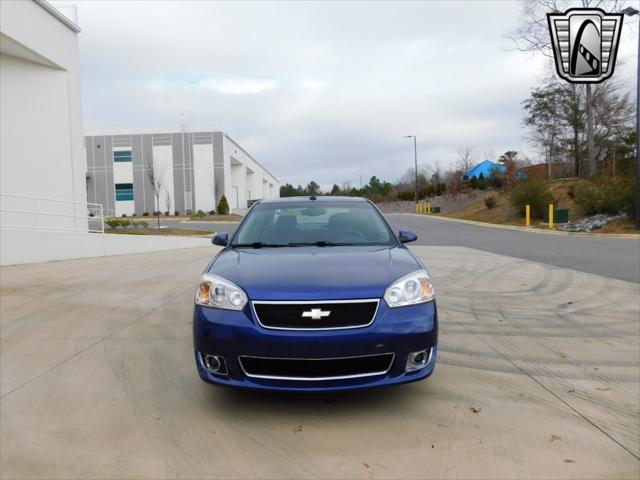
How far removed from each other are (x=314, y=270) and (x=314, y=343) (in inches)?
25.2

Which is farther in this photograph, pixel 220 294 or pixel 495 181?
pixel 495 181

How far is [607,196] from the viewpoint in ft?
77.5

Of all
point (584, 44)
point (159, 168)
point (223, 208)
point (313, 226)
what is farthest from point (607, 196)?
point (159, 168)

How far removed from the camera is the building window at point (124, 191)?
192 ft

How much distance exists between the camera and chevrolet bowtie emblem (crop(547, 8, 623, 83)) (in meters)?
5.72

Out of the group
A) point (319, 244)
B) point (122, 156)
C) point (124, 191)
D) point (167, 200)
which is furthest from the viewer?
point (124, 191)

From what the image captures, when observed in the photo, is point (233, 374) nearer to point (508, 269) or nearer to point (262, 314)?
point (262, 314)

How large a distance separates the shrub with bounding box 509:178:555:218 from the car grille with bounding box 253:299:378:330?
27448mm

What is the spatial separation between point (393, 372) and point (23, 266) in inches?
433

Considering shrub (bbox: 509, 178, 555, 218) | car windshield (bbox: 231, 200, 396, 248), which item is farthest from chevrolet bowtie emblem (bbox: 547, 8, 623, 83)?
shrub (bbox: 509, 178, 555, 218)

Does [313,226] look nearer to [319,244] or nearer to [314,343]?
[319,244]

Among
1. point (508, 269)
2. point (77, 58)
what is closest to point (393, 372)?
point (508, 269)

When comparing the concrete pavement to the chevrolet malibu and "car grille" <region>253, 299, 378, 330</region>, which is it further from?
"car grille" <region>253, 299, 378, 330</region>

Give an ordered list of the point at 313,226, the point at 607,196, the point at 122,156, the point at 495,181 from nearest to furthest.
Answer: the point at 313,226 → the point at 607,196 → the point at 495,181 → the point at 122,156
